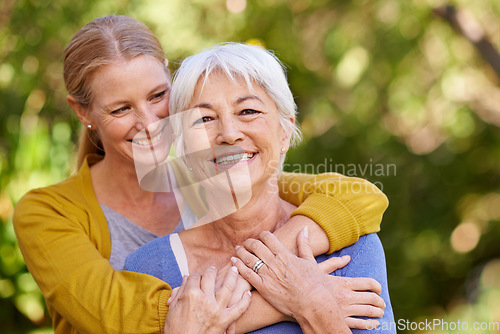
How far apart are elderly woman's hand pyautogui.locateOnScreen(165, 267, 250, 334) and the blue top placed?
17 centimetres

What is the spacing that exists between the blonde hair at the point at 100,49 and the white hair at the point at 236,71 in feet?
1.30

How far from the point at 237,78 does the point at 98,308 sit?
860 millimetres

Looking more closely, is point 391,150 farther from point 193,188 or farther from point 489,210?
point 193,188

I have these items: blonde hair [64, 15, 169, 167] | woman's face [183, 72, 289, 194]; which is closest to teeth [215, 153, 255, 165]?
woman's face [183, 72, 289, 194]

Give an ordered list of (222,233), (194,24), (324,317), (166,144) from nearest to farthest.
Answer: (324,317) < (222,233) < (166,144) < (194,24)

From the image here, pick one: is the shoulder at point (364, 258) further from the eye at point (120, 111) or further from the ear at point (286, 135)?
the eye at point (120, 111)

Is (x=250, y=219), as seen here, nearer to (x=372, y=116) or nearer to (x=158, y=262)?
(x=158, y=262)

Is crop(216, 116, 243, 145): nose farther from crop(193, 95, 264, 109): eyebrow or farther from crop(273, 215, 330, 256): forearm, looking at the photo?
crop(273, 215, 330, 256): forearm

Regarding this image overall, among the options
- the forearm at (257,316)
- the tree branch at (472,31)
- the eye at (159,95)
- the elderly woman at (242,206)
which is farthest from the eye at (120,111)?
the tree branch at (472,31)

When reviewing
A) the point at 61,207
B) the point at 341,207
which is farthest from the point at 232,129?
the point at 61,207

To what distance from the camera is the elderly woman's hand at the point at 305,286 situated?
1472 millimetres

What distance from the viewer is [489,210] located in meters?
4.27

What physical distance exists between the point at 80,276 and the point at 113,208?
55 cm

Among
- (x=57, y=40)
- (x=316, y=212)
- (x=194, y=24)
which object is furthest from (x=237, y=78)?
(x=57, y=40)
